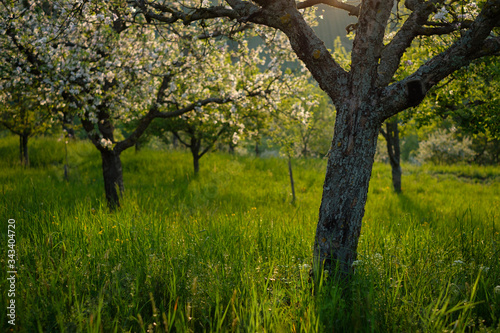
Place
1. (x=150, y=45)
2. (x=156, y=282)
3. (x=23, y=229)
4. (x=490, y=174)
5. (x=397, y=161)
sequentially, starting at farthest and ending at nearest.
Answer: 1. (x=490, y=174)
2. (x=397, y=161)
3. (x=150, y=45)
4. (x=23, y=229)
5. (x=156, y=282)

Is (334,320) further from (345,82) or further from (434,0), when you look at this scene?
(434,0)

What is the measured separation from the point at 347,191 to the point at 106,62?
639 centimetres

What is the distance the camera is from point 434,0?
11.5ft

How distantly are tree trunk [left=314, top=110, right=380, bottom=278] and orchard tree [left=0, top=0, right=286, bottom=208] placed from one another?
157 inches

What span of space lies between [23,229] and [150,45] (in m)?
6.43

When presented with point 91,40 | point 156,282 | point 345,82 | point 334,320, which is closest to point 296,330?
point 334,320

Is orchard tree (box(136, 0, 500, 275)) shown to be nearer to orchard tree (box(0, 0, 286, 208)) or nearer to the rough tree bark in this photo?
orchard tree (box(0, 0, 286, 208))

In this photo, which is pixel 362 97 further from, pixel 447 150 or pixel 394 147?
pixel 447 150

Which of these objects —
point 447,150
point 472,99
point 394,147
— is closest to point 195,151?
point 394,147

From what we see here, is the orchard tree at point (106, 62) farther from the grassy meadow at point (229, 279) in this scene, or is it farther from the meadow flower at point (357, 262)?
the meadow flower at point (357, 262)

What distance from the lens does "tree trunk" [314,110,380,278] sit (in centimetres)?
335

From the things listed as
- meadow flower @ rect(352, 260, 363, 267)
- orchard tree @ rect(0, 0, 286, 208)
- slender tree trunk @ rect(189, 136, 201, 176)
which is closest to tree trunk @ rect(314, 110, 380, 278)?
meadow flower @ rect(352, 260, 363, 267)

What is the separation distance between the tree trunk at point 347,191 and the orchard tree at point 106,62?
3.98 meters

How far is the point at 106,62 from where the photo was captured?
23.3 feet
